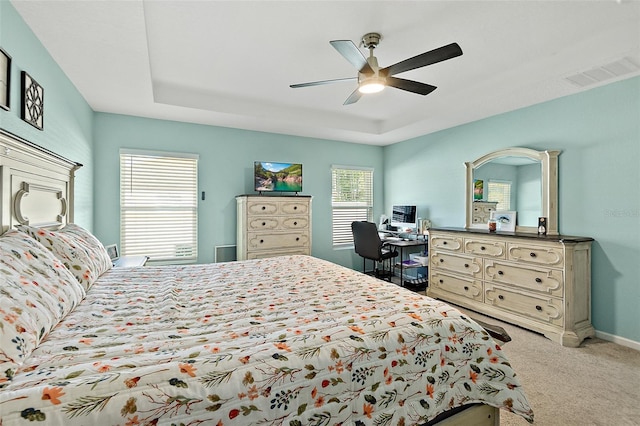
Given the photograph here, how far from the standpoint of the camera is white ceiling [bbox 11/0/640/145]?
2127mm

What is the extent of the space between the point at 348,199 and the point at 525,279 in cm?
316

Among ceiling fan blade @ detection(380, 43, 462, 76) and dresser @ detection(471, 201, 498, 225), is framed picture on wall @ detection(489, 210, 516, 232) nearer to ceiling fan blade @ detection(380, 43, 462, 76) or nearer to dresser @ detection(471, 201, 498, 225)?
dresser @ detection(471, 201, 498, 225)

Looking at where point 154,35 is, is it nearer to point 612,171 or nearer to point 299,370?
point 299,370

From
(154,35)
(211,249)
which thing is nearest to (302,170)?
(211,249)

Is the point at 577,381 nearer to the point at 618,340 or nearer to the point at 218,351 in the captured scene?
the point at 618,340

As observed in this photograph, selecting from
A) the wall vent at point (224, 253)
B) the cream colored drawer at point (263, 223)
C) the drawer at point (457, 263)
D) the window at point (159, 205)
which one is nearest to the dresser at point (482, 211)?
the drawer at point (457, 263)

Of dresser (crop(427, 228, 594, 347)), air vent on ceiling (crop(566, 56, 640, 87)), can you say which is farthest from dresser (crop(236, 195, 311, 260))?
air vent on ceiling (crop(566, 56, 640, 87))

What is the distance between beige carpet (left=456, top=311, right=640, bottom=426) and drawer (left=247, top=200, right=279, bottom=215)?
3.18 meters

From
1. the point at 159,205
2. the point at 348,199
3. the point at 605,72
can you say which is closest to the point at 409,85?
the point at 605,72

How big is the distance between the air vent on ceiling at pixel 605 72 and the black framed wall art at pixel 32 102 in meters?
4.46

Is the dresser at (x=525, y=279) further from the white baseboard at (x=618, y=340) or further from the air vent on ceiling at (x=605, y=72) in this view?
the air vent on ceiling at (x=605, y=72)

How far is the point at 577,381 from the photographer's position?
226cm

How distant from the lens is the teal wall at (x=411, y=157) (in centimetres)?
277

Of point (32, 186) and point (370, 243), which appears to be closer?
point (32, 186)
